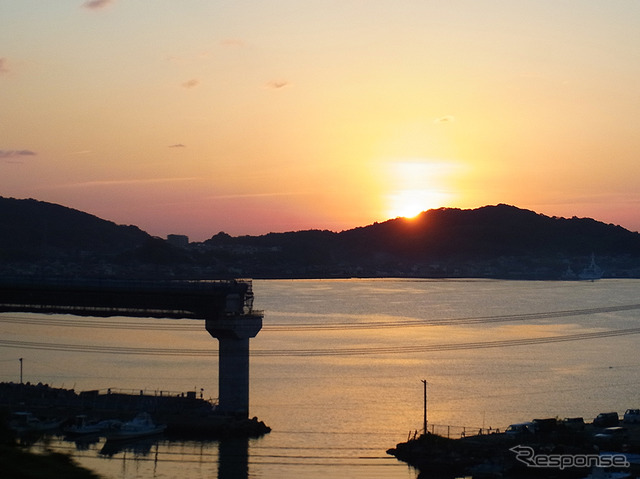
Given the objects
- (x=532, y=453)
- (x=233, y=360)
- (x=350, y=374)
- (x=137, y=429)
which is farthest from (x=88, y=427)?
(x=350, y=374)

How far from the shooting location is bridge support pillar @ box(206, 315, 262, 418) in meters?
29.4

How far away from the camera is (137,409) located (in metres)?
31.3

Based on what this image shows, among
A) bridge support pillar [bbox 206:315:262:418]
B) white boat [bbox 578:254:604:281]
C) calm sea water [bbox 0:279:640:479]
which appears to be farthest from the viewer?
white boat [bbox 578:254:604:281]

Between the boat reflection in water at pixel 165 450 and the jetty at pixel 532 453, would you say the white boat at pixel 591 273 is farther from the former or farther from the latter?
the boat reflection in water at pixel 165 450

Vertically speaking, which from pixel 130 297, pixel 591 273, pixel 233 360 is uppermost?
pixel 591 273

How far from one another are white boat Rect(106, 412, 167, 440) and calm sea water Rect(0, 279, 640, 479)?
0.52 meters

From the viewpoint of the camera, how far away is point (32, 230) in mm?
178250

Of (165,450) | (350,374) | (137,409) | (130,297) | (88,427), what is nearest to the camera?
(165,450)

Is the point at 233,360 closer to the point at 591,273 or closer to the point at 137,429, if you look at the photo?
the point at 137,429

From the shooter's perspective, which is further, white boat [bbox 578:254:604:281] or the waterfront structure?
white boat [bbox 578:254:604:281]

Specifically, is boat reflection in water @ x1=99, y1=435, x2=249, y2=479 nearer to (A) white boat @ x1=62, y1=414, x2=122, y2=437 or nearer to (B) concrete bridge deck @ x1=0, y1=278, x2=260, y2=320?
(A) white boat @ x1=62, y1=414, x2=122, y2=437

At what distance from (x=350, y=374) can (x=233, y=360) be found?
1945 cm

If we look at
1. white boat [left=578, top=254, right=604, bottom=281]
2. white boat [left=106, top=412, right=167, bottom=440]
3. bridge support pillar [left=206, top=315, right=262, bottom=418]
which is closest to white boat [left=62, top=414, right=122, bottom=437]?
white boat [left=106, top=412, right=167, bottom=440]

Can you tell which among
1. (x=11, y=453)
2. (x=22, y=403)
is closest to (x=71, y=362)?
(x=22, y=403)
